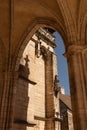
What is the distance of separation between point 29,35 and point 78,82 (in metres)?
3.61

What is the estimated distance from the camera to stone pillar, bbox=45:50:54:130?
923cm

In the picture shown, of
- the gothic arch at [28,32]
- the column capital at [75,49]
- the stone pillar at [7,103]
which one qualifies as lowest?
the stone pillar at [7,103]

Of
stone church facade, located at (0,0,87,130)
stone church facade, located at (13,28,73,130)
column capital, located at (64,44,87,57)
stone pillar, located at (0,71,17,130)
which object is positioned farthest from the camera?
stone church facade, located at (13,28,73,130)

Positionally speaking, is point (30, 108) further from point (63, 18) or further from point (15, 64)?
point (63, 18)

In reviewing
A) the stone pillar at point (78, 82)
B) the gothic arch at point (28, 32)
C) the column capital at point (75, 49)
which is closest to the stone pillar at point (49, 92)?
the gothic arch at point (28, 32)

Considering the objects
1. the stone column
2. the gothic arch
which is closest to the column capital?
the gothic arch

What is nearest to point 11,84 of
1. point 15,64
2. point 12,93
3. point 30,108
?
point 12,93

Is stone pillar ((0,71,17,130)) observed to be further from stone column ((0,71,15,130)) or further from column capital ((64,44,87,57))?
column capital ((64,44,87,57))

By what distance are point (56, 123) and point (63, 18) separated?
491 cm

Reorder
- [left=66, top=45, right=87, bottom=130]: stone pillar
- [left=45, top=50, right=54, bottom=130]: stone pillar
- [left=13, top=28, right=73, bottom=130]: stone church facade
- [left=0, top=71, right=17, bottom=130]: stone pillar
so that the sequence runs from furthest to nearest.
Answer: [left=45, top=50, right=54, bottom=130]: stone pillar < [left=13, top=28, right=73, bottom=130]: stone church facade < [left=0, top=71, right=17, bottom=130]: stone pillar < [left=66, top=45, right=87, bottom=130]: stone pillar

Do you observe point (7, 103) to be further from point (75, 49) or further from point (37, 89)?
point (75, 49)

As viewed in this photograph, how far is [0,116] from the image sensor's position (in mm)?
7121

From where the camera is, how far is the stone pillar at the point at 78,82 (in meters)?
4.98

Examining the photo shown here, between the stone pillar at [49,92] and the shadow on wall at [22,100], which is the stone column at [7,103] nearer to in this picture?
the shadow on wall at [22,100]
